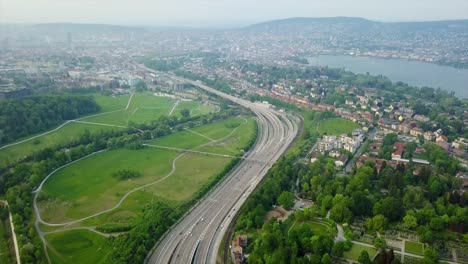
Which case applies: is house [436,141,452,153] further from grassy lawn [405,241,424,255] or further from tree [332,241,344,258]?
tree [332,241,344,258]

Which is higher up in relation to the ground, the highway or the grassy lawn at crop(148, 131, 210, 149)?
the highway

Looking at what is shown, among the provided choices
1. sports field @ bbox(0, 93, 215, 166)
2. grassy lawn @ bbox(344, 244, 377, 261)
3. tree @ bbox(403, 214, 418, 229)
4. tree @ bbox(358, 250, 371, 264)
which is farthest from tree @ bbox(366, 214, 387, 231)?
sports field @ bbox(0, 93, 215, 166)

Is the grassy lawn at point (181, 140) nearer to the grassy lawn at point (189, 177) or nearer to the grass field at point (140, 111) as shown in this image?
the grassy lawn at point (189, 177)

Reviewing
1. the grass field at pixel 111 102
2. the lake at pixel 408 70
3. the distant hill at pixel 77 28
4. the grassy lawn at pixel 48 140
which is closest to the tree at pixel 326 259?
the grassy lawn at pixel 48 140

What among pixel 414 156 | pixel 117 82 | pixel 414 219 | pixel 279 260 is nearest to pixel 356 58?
pixel 117 82

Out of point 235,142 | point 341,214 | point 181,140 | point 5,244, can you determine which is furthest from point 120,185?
point 341,214
